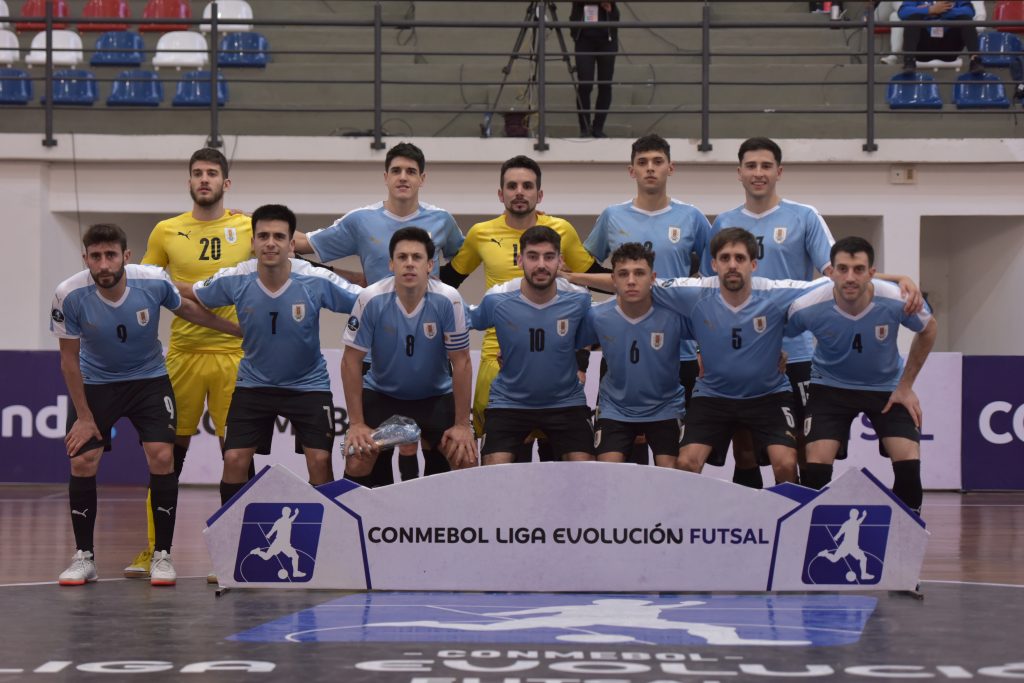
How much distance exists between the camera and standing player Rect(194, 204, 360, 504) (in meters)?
→ 7.66

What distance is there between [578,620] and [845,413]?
217 cm

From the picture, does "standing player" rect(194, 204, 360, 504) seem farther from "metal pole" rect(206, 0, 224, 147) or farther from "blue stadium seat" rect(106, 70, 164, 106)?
"blue stadium seat" rect(106, 70, 164, 106)

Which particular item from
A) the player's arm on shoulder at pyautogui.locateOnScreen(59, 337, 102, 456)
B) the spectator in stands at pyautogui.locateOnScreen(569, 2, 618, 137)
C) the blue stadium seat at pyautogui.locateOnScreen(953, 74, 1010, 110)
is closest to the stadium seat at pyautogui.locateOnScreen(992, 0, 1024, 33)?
the blue stadium seat at pyautogui.locateOnScreen(953, 74, 1010, 110)

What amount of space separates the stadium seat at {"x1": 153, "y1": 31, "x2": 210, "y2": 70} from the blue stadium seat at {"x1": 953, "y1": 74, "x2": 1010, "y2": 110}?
8570 millimetres

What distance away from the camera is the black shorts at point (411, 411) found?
7.83 meters

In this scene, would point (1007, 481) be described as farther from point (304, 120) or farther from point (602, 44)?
point (304, 120)

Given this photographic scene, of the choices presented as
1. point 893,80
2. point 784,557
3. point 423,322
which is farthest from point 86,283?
point 893,80

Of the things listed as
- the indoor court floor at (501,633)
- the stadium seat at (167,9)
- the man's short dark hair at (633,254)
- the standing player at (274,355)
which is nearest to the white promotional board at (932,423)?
the indoor court floor at (501,633)

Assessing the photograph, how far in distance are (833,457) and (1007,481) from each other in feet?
17.7

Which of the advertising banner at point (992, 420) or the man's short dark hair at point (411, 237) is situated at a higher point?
the man's short dark hair at point (411, 237)

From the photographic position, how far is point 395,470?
11.8 metres

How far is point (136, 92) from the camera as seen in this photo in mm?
15461

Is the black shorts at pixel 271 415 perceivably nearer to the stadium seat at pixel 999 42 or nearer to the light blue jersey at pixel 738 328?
the light blue jersey at pixel 738 328

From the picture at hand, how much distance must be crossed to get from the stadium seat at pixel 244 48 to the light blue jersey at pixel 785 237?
8940mm
